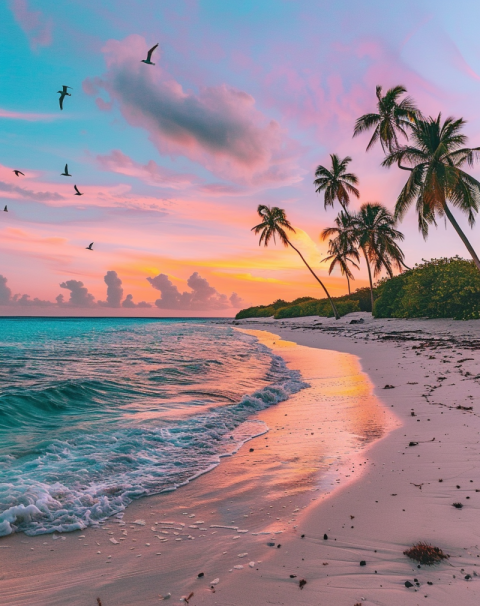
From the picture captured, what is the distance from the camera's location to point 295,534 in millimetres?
3566

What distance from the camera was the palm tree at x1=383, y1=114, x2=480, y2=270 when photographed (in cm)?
2412

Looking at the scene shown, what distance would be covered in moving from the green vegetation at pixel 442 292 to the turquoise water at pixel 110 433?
19.7 m

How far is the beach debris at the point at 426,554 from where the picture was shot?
295cm

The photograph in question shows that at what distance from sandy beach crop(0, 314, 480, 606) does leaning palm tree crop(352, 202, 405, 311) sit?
126ft

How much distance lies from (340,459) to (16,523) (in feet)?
13.6

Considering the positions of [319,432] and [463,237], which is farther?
[463,237]

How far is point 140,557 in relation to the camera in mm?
3365

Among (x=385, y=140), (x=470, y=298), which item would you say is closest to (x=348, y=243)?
(x=385, y=140)

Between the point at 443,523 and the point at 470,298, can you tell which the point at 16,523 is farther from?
the point at 470,298

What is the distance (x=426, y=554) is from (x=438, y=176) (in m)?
26.2

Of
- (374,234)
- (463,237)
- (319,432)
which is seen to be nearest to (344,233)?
(374,234)

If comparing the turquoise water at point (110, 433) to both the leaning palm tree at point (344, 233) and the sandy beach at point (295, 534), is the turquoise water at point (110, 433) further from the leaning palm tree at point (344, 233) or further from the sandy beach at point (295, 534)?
the leaning palm tree at point (344, 233)

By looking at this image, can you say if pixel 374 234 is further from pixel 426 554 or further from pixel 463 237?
pixel 426 554

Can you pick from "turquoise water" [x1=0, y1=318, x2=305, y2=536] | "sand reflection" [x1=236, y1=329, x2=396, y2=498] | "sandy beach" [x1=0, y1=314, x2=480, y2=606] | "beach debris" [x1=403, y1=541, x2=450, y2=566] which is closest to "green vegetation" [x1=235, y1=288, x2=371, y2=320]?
"turquoise water" [x1=0, y1=318, x2=305, y2=536]
